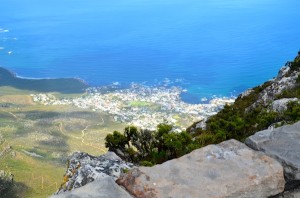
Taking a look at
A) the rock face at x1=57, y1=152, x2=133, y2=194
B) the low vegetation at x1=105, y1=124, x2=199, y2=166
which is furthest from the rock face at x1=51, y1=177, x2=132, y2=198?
the low vegetation at x1=105, y1=124, x2=199, y2=166

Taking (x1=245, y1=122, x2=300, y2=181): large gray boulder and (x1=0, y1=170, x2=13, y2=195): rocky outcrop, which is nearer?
(x1=245, y1=122, x2=300, y2=181): large gray boulder

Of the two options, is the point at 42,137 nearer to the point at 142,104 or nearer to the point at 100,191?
the point at 142,104

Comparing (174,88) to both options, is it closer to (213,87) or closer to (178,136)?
(213,87)

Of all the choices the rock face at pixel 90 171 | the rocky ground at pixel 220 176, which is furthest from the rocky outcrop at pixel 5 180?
the rocky ground at pixel 220 176

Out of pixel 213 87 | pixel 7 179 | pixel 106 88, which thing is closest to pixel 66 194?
pixel 7 179

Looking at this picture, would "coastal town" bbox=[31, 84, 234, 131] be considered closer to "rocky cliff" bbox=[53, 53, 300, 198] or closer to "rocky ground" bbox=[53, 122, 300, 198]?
"rocky cliff" bbox=[53, 53, 300, 198]

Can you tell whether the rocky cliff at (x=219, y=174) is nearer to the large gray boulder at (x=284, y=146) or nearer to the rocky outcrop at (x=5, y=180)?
the large gray boulder at (x=284, y=146)

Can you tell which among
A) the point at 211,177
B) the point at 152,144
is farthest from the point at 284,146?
the point at 152,144

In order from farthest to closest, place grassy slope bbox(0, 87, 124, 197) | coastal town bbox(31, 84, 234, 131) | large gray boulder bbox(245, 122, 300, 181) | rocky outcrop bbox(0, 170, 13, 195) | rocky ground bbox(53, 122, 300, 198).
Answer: coastal town bbox(31, 84, 234, 131) → grassy slope bbox(0, 87, 124, 197) → rocky outcrop bbox(0, 170, 13, 195) → large gray boulder bbox(245, 122, 300, 181) → rocky ground bbox(53, 122, 300, 198)
